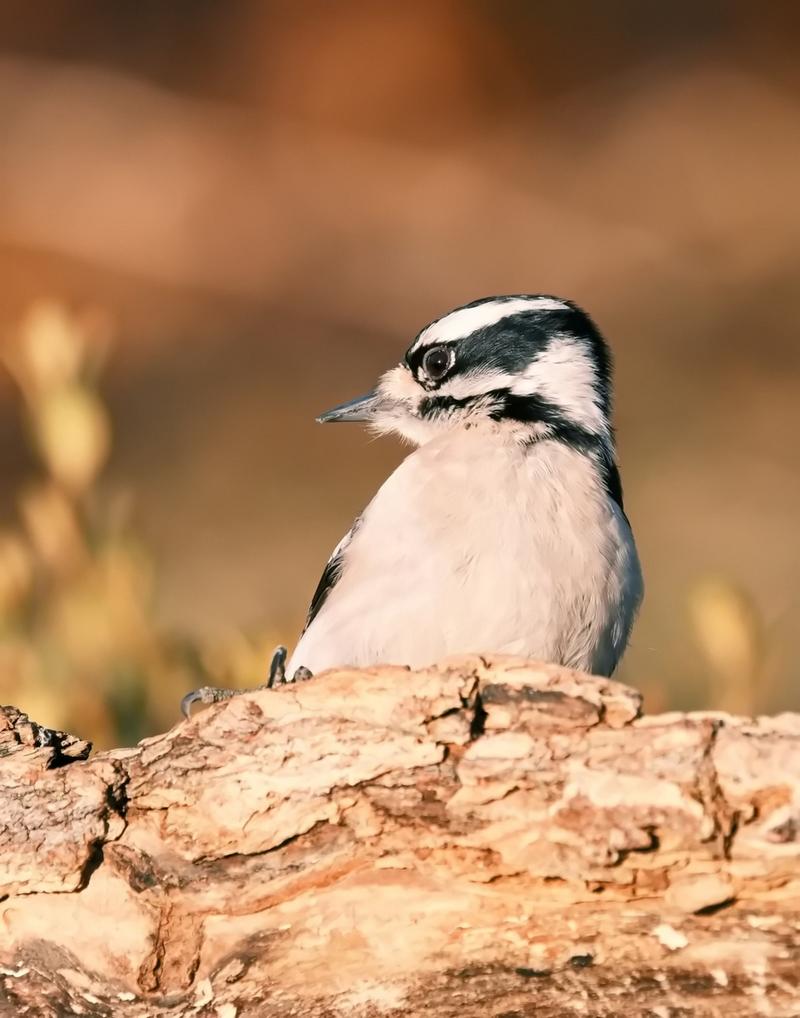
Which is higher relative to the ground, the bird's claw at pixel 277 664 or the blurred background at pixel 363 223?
the blurred background at pixel 363 223

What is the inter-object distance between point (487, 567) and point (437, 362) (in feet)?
2.25

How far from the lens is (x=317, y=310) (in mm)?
7422

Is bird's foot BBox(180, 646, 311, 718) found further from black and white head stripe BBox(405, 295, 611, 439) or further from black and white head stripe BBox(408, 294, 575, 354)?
black and white head stripe BBox(408, 294, 575, 354)

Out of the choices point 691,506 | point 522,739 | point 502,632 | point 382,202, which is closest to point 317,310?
point 382,202

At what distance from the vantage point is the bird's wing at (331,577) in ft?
10.6

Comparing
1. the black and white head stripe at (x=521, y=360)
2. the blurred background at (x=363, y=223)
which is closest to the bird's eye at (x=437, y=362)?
the black and white head stripe at (x=521, y=360)

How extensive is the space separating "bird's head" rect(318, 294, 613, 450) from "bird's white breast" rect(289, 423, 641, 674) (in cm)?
15

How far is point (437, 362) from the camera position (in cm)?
337

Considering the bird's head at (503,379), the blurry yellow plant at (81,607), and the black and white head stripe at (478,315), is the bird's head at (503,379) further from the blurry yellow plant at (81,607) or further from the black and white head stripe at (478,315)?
the blurry yellow plant at (81,607)

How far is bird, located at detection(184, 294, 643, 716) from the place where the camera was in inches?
111

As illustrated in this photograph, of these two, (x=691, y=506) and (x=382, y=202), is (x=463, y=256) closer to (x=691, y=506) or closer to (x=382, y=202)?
(x=382, y=202)

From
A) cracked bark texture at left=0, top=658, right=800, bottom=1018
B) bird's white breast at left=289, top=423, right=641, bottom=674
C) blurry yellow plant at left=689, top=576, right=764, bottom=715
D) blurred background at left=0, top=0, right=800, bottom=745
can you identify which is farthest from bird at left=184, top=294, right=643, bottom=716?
blurred background at left=0, top=0, right=800, bottom=745

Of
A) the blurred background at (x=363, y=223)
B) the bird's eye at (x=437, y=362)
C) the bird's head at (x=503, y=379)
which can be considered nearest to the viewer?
the bird's head at (x=503, y=379)

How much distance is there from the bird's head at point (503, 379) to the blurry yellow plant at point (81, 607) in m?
0.60
